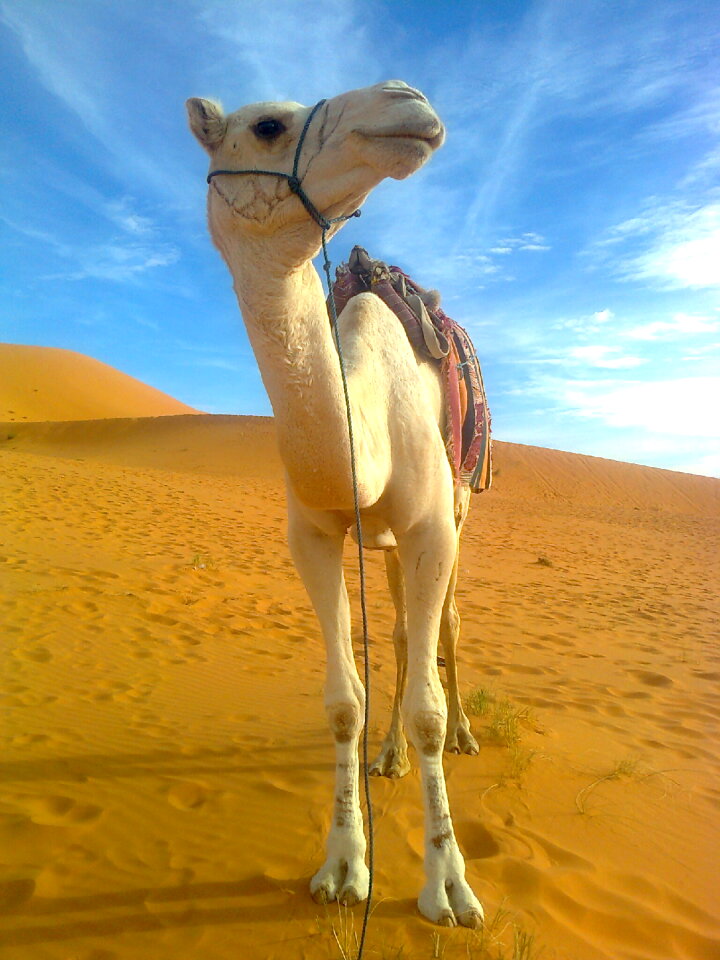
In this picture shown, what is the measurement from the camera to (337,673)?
8.73ft

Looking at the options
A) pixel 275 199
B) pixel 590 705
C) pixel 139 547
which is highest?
pixel 275 199

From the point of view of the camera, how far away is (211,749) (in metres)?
3.83

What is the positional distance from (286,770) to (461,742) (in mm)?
1104

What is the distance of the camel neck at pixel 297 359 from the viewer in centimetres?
180

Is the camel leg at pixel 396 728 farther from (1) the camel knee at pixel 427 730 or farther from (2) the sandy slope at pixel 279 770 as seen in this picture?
(1) the camel knee at pixel 427 730

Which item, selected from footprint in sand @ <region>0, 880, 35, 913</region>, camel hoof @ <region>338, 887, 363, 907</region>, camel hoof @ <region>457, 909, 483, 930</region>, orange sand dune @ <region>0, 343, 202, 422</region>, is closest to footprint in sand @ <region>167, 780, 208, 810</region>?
footprint in sand @ <region>0, 880, 35, 913</region>

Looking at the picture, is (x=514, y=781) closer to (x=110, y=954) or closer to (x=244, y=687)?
(x=110, y=954)

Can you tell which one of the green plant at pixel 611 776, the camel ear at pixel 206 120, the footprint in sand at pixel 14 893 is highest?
the camel ear at pixel 206 120

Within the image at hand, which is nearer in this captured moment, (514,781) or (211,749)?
(514,781)

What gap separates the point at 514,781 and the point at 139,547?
8.09m

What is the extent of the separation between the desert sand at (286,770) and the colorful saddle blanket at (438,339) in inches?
72.4

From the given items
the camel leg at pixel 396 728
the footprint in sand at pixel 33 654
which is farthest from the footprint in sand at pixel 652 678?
the footprint in sand at pixel 33 654

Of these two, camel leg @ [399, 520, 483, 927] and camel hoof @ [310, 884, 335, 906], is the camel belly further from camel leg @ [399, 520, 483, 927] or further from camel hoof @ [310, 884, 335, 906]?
camel hoof @ [310, 884, 335, 906]

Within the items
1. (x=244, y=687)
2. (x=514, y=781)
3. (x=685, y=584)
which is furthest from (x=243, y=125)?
(x=685, y=584)
